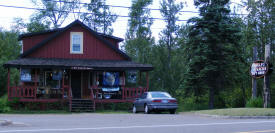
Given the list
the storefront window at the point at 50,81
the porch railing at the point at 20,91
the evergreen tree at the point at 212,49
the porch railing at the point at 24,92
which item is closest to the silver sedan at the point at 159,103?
the porch railing at the point at 24,92

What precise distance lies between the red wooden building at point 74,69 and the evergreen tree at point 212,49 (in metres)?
4.23

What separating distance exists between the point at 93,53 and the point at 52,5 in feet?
65.9

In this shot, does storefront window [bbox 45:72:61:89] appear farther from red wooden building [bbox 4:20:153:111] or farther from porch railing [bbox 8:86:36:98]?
porch railing [bbox 8:86:36:98]

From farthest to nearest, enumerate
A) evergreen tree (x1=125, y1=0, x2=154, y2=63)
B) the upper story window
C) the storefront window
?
evergreen tree (x1=125, y1=0, x2=154, y2=63) → the upper story window → the storefront window

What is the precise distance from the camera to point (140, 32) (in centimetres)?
4641

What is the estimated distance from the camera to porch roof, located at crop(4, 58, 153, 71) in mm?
26203

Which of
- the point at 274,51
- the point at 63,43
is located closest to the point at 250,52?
the point at 274,51

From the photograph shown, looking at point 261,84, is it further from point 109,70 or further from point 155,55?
point 109,70

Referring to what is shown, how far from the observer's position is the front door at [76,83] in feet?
97.6

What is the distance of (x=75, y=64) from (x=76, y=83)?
274cm

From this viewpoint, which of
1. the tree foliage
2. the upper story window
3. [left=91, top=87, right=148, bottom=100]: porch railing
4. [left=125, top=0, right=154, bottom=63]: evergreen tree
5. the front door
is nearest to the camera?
[left=91, top=87, right=148, bottom=100]: porch railing

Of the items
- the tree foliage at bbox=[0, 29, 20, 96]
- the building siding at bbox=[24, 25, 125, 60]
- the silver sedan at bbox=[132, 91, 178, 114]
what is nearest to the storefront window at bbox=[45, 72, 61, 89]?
the building siding at bbox=[24, 25, 125, 60]

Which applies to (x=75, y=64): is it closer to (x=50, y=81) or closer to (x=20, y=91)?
(x=50, y=81)

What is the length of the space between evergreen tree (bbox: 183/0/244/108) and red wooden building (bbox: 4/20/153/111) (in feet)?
13.9
